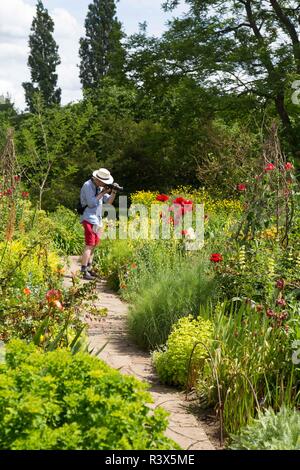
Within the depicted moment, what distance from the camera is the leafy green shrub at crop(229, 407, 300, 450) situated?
3.04m

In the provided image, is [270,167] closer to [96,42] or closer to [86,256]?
[86,256]

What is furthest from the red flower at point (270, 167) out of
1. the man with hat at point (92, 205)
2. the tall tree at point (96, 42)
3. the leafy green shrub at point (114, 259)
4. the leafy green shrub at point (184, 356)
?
the tall tree at point (96, 42)

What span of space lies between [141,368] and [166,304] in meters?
0.70

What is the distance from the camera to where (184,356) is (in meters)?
4.67

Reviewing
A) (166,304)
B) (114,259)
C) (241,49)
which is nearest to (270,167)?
(166,304)

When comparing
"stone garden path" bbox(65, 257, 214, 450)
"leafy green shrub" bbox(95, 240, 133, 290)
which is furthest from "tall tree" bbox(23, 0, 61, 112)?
"stone garden path" bbox(65, 257, 214, 450)

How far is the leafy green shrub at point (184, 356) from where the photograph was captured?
15.2 ft

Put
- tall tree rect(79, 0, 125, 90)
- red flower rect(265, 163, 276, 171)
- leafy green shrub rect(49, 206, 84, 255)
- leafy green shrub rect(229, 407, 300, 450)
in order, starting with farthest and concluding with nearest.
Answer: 1. tall tree rect(79, 0, 125, 90)
2. leafy green shrub rect(49, 206, 84, 255)
3. red flower rect(265, 163, 276, 171)
4. leafy green shrub rect(229, 407, 300, 450)

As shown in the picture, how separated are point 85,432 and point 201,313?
9.48ft

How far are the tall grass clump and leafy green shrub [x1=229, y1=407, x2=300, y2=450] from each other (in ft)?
6.76

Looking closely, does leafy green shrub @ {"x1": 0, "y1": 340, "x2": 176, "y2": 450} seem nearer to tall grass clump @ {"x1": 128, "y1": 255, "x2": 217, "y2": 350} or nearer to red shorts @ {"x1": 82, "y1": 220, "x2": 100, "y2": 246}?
tall grass clump @ {"x1": 128, "y1": 255, "x2": 217, "y2": 350}

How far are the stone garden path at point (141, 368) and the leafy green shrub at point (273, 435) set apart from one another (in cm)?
42

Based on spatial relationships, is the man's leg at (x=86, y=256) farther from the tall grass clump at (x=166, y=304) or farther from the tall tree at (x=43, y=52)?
the tall tree at (x=43, y=52)
